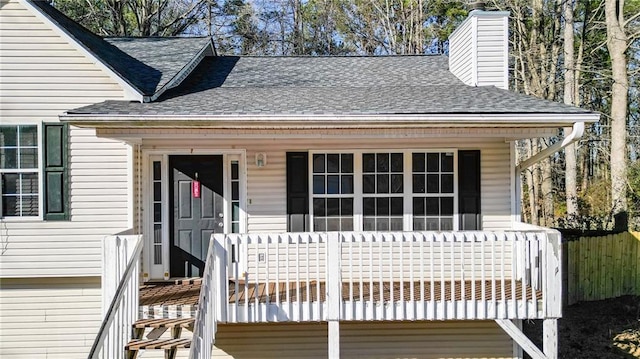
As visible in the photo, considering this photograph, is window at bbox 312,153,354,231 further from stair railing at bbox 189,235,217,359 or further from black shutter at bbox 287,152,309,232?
stair railing at bbox 189,235,217,359

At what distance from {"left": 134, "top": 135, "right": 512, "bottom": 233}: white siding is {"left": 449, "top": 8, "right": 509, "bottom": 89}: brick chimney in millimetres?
1548

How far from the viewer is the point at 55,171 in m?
7.19

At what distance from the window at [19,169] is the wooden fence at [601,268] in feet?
32.6

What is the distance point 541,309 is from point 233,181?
4694mm

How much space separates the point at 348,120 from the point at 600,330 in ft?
21.4

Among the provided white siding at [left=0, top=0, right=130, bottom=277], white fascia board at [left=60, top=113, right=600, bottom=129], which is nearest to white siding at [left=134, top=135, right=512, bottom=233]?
white siding at [left=0, top=0, right=130, bottom=277]

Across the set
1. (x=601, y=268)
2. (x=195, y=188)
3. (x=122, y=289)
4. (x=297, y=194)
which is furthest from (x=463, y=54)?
(x=122, y=289)

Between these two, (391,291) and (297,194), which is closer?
(391,291)

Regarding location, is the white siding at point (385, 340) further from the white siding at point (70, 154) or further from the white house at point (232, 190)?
the white siding at point (70, 154)

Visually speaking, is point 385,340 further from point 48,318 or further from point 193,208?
point 48,318

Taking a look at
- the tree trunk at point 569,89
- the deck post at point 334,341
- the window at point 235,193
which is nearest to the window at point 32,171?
the window at point 235,193

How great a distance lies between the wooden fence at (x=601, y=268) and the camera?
10250 millimetres

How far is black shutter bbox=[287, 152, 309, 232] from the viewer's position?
757 centimetres

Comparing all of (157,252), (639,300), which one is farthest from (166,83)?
(639,300)
